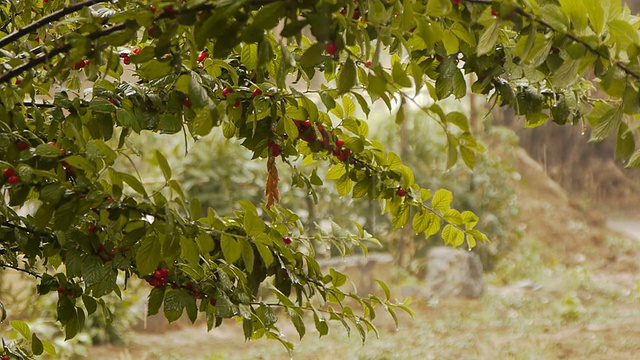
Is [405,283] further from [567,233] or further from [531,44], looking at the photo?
[531,44]

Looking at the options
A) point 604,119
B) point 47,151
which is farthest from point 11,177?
point 604,119

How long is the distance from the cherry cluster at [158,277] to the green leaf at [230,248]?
0.46 feet

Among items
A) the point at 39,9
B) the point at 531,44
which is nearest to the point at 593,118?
the point at 531,44

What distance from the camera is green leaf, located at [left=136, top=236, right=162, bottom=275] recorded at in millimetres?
441

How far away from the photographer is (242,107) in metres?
0.63

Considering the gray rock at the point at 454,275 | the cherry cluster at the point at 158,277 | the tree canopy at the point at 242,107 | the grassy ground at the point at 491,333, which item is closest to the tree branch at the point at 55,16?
the tree canopy at the point at 242,107

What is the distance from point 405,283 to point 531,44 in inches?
124

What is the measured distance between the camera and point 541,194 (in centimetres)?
440

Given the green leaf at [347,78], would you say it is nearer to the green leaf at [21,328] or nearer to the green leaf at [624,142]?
the green leaf at [624,142]

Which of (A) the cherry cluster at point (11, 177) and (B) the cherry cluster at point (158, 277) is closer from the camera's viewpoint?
(A) the cherry cluster at point (11, 177)

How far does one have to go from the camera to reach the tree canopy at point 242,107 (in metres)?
0.39

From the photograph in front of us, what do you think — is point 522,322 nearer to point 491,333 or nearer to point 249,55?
point 491,333

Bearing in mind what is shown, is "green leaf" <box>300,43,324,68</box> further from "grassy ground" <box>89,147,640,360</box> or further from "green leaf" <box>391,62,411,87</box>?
"grassy ground" <box>89,147,640,360</box>

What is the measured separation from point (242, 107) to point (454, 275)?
2.87 metres
